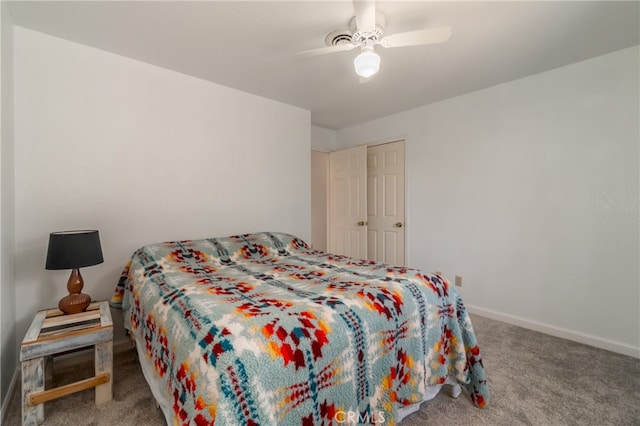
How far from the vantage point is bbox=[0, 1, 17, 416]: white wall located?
5.25 feet

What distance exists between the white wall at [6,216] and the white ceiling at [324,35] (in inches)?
10.5

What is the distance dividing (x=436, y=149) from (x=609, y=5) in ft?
5.73

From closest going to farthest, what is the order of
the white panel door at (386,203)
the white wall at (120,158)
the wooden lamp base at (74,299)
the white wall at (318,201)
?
1. the wooden lamp base at (74,299)
2. the white wall at (120,158)
3. the white panel door at (386,203)
4. the white wall at (318,201)

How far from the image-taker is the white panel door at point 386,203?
12.2 ft

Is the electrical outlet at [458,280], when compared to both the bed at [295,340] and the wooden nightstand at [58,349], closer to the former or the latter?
the bed at [295,340]

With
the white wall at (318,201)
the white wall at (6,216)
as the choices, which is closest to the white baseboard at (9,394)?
the white wall at (6,216)

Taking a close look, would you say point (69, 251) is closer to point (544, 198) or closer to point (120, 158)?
point (120, 158)

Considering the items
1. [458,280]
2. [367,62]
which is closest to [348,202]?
[458,280]

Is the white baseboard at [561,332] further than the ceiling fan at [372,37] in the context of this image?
Yes

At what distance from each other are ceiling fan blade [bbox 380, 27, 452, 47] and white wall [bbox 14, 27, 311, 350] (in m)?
1.83

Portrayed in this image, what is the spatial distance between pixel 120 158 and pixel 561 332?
4005 millimetres

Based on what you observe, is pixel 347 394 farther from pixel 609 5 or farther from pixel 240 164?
pixel 609 5

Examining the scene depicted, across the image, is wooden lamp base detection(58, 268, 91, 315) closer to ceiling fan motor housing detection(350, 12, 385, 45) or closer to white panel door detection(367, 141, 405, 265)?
ceiling fan motor housing detection(350, 12, 385, 45)

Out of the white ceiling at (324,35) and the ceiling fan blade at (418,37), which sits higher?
the white ceiling at (324,35)
